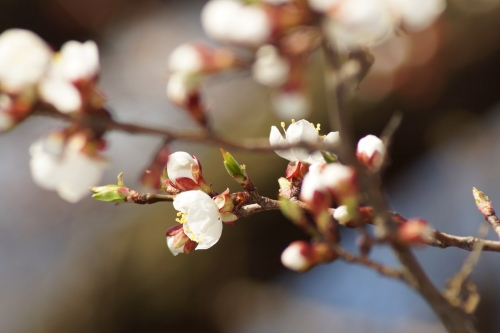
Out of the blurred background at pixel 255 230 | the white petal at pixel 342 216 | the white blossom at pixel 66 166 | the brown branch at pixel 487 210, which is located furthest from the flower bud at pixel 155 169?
the blurred background at pixel 255 230

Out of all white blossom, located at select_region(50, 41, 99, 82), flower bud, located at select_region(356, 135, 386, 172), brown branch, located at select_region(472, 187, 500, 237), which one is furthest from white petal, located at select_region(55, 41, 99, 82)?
brown branch, located at select_region(472, 187, 500, 237)

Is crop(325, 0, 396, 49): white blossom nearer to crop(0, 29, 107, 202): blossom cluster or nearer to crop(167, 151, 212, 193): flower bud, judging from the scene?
crop(0, 29, 107, 202): blossom cluster

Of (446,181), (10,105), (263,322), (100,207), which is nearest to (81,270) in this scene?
(100,207)

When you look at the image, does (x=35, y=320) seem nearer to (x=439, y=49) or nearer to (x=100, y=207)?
(x=100, y=207)

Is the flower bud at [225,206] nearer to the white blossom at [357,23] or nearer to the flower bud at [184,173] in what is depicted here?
the flower bud at [184,173]

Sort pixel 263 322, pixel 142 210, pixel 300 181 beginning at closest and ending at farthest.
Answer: pixel 300 181, pixel 142 210, pixel 263 322

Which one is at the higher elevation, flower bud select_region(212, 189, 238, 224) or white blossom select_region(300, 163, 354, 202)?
white blossom select_region(300, 163, 354, 202)
